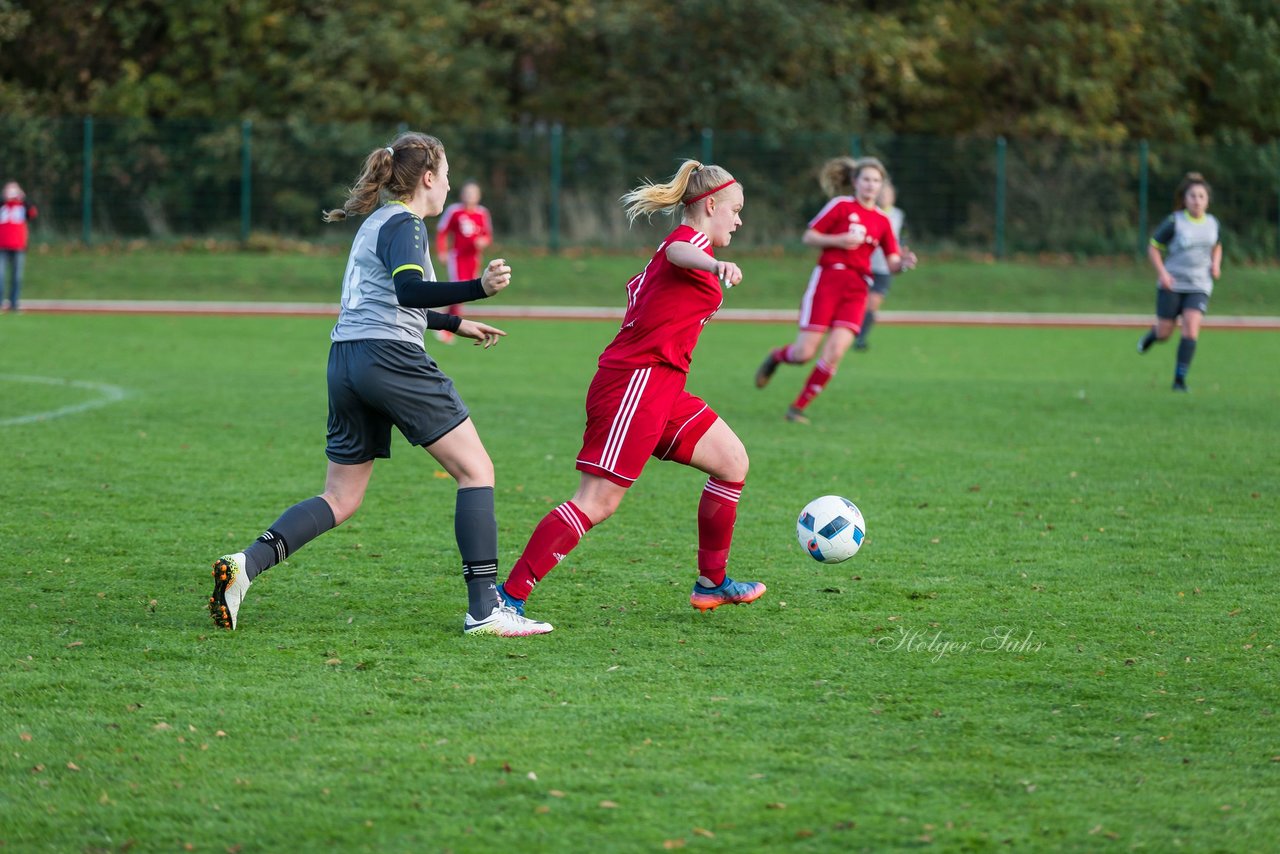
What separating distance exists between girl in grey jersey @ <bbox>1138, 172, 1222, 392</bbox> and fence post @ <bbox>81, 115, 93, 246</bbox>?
2317cm

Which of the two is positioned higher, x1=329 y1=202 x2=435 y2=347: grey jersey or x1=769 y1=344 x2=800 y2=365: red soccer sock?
x1=329 y1=202 x2=435 y2=347: grey jersey

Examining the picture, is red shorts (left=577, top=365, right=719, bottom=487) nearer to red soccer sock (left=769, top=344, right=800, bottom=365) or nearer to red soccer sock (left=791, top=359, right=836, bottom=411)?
red soccer sock (left=791, top=359, right=836, bottom=411)

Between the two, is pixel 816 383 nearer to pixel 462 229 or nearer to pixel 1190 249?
pixel 1190 249

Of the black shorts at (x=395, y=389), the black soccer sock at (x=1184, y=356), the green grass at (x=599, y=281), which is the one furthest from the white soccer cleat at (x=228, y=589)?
the green grass at (x=599, y=281)

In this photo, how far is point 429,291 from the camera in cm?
507

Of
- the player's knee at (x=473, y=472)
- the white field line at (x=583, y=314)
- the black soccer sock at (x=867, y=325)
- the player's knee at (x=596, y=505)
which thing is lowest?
the white field line at (x=583, y=314)

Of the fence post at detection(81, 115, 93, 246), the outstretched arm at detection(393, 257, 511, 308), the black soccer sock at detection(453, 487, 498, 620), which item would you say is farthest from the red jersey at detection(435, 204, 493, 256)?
the fence post at detection(81, 115, 93, 246)

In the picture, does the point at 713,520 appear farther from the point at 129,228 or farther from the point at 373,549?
the point at 129,228

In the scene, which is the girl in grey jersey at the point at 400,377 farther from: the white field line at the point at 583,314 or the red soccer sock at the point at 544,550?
the white field line at the point at 583,314

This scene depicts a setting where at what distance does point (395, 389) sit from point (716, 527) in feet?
4.73

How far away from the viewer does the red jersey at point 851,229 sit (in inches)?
463

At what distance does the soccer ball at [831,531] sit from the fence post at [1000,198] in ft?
88.4

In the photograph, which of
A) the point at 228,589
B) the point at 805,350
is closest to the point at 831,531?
the point at 228,589

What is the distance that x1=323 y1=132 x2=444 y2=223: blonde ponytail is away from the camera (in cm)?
538
